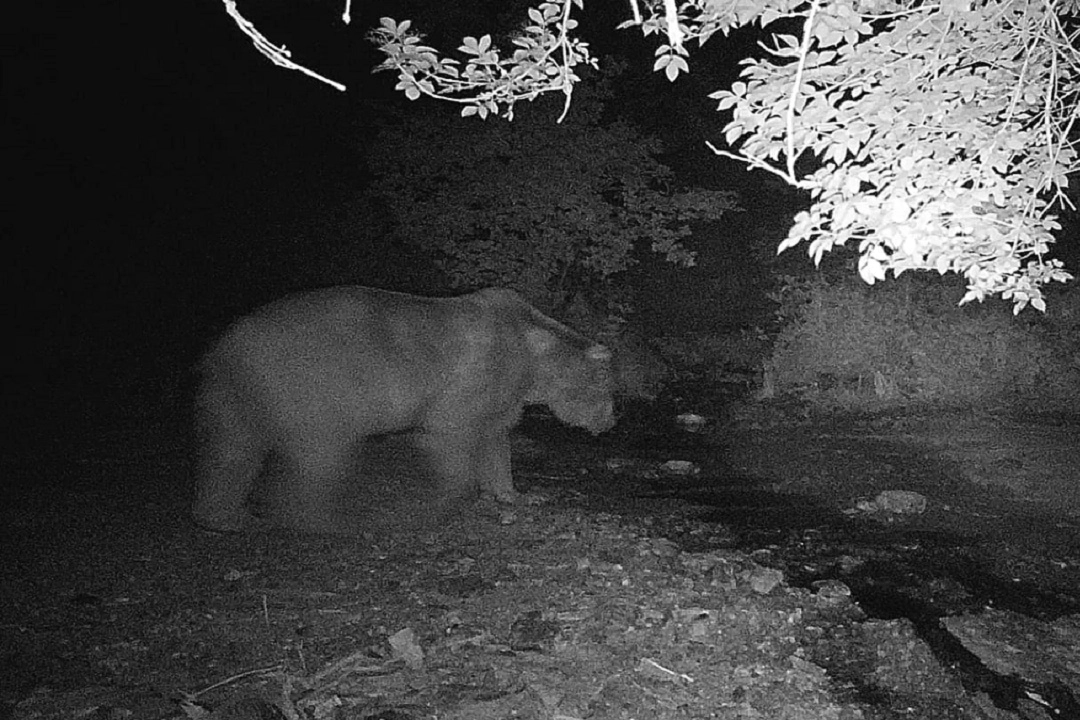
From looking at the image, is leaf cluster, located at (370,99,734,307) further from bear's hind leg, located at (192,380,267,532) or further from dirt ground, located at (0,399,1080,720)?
bear's hind leg, located at (192,380,267,532)

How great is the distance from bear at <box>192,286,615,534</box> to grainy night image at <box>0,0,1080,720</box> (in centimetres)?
3

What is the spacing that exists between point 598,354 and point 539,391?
23.0 inches

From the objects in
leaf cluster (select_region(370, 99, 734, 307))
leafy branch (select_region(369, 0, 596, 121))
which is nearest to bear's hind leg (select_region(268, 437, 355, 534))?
leafy branch (select_region(369, 0, 596, 121))

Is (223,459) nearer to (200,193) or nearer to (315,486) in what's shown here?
(315,486)

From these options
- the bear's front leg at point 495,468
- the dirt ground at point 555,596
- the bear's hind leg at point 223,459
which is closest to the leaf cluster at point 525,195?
the dirt ground at point 555,596

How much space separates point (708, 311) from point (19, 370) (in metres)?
12.7

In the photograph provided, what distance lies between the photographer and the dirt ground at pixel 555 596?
15.4 feet

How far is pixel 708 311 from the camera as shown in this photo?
20562 millimetres

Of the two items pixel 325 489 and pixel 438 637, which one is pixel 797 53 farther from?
pixel 325 489

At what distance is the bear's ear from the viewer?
844 centimetres

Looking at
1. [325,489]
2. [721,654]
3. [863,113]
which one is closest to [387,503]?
[325,489]

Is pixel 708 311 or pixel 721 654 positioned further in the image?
pixel 708 311

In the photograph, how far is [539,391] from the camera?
8477 mm

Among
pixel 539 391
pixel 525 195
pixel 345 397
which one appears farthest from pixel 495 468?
pixel 525 195
